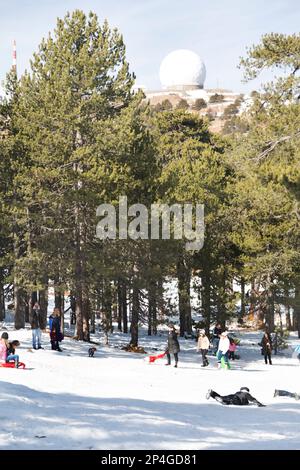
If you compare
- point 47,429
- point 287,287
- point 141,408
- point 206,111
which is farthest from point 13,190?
point 206,111

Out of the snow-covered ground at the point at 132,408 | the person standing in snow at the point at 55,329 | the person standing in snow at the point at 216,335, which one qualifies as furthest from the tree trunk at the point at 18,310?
the person standing in snow at the point at 216,335

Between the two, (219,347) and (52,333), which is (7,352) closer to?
(52,333)

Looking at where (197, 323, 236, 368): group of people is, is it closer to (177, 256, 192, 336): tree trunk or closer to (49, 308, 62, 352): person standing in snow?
(49, 308, 62, 352): person standing in snow

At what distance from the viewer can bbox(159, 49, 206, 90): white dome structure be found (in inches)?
6516

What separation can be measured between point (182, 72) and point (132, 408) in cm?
16489

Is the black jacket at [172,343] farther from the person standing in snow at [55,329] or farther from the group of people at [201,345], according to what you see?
the person standing in snow at [55,329]

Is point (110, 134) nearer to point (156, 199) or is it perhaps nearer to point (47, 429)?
point (156, 199)

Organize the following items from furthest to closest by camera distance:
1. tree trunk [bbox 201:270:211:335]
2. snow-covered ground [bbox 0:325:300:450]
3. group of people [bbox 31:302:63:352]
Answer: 1. tree trunk [bbox 201:270:211:335]
2. group of people [bbox 31:302:63:352]
3. snow-covered ground [bbox 0:325:300:450]

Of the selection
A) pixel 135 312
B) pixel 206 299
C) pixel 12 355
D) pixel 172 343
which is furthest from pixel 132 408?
pixel 206 299

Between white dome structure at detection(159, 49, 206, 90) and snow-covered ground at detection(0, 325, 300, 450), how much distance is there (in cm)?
14938

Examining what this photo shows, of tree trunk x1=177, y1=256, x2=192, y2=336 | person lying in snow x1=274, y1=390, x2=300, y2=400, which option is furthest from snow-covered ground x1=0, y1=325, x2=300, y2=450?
tree trunk x1=177, y1=256, x2=192, y2=336

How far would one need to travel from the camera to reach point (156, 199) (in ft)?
102

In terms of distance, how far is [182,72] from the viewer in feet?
562

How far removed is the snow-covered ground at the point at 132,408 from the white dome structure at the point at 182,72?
149384 mm
